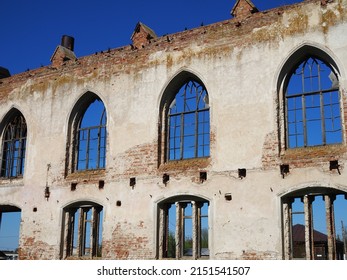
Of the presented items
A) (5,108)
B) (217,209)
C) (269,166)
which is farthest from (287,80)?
(5,108)

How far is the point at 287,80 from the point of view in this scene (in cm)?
1145

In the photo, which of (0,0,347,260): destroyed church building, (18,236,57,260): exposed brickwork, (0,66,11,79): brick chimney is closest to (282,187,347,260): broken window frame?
(0,0,347,260): destroyed church building

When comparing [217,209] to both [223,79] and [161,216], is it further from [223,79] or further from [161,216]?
[223,79]

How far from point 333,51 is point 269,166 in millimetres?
3104

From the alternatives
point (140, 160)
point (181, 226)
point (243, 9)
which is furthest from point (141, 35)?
point (181, 226)

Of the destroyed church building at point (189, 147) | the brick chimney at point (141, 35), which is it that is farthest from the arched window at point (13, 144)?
the brick chimney at point (141, 35)

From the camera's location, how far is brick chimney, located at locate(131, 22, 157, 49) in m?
14.0

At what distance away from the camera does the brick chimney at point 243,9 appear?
12219 mm

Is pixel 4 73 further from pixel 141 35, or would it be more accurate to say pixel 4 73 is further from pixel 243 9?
pixel 243 9

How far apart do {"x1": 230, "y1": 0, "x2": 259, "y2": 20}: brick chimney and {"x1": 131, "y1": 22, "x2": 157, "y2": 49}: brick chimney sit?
2776 mm

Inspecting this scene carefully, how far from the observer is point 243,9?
12328mm

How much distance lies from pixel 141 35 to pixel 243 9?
3.40 meters

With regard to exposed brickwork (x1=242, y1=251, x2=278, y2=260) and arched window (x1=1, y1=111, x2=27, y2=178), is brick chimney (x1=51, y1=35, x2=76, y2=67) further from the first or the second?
exposed brickwork (x1=242, y1=251, x2=278, y2=260)

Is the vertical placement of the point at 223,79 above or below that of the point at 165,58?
below
